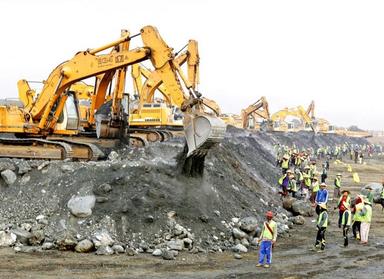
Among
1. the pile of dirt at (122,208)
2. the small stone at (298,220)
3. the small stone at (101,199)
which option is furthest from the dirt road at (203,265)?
the small stone at (298,220)

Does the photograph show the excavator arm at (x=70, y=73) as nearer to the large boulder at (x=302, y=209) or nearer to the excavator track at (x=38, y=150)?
the excavator track at (x=38, y=150)

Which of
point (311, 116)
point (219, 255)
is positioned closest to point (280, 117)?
point (311, 116)

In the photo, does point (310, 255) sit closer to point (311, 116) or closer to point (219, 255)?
point (219, 255)

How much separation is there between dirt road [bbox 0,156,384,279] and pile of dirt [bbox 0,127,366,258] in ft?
1.92

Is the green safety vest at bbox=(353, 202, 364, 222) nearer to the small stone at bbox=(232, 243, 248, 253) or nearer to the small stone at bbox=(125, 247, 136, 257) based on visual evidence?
the small stone at bbox=(232, 243, 248, 253)

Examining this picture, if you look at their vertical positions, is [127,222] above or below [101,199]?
below

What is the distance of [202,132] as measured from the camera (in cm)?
1367

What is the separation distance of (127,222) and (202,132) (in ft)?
10.0

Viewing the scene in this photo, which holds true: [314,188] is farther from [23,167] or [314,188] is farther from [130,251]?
[23,167]

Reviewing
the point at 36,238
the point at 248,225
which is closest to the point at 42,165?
the point at 36,238

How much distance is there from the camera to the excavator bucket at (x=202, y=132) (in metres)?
13.5

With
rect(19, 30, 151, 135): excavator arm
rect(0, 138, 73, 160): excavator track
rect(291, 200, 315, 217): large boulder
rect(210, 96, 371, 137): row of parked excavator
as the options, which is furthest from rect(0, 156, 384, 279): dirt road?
rect(210, 96, 371, 137): row of parked excavator

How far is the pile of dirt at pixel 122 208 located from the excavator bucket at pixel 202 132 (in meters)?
1.06

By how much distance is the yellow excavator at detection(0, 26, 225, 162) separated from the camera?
1404 centimetres
